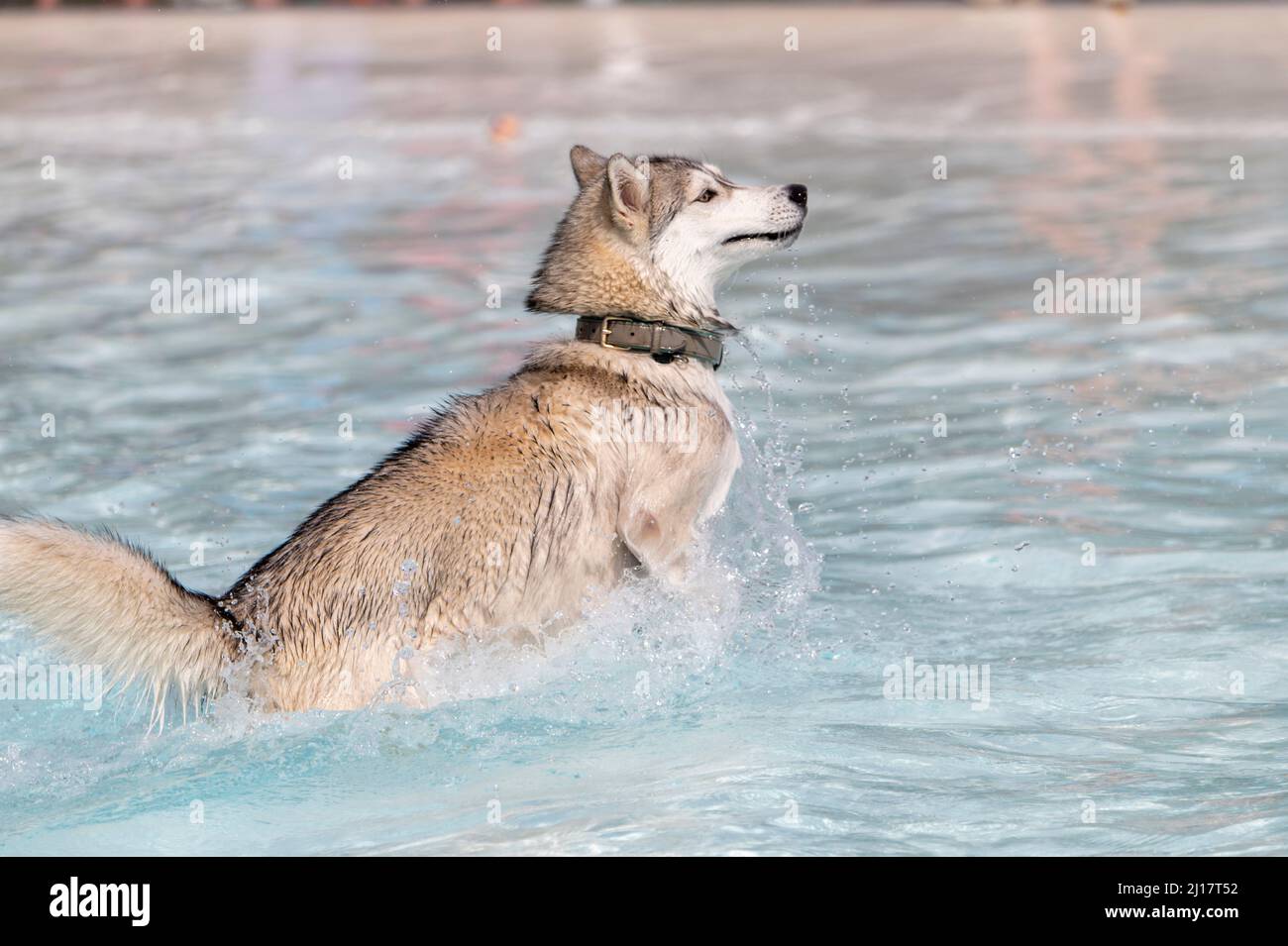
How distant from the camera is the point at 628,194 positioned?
5.29m

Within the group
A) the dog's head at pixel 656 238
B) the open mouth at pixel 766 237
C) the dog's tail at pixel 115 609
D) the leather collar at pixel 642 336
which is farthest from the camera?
the open mouth at pixel 766 237

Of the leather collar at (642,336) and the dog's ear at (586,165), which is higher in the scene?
the dog's ear at (586,165)

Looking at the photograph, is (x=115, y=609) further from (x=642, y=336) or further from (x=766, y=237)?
(x=766, y=237)

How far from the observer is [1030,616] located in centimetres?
549

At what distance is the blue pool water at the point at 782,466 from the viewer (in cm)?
424

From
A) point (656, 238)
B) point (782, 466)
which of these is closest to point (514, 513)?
point (656, 238)

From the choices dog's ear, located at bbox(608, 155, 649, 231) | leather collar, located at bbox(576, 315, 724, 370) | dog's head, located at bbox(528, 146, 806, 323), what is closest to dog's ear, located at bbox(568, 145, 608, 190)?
dog's head, located at bbox(528, 146, 806, 323)

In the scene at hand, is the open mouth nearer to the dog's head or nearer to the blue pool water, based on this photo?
the dog's head

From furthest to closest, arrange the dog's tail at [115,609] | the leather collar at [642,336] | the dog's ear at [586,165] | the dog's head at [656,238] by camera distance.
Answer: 1. the dog's ear at [586,165]
2. the dog's head at [656,238]
3. the leather collar at [642,336]
4. the dog's tail at [115,609]

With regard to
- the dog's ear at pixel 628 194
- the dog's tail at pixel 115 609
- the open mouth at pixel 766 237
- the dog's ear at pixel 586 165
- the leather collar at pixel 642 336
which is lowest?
the dog's tail at pixel 115 609

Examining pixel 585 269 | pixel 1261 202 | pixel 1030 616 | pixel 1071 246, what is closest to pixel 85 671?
pixel 585 269

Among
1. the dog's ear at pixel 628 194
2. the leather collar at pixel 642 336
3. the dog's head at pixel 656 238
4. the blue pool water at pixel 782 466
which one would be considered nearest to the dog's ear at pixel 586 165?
the dog's head at pixel 656 238

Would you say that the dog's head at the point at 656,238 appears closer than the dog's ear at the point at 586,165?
Yes

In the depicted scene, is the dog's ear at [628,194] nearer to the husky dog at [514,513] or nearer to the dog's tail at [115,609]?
the husky dog at [514,513]
